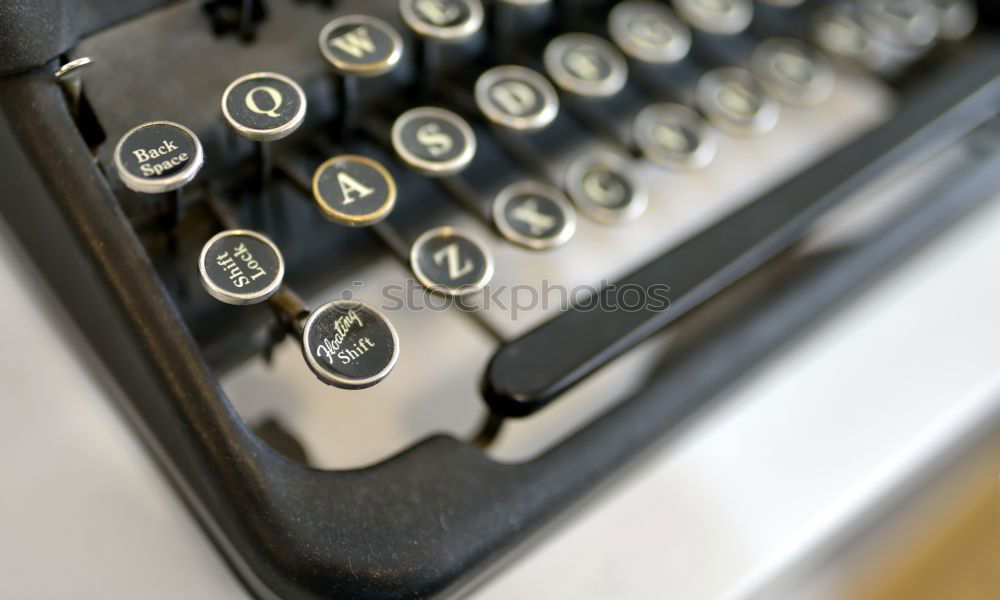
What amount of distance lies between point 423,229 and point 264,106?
0.28m

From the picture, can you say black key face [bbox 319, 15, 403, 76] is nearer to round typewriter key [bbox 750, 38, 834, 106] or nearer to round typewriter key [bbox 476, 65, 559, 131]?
round typewriter key [bbox 476, 65, 559, 131]

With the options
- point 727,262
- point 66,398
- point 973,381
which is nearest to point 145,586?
point 66,398

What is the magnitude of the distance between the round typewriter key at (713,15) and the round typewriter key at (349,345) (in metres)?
0.53

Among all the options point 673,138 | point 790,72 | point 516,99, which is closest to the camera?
point 516,99

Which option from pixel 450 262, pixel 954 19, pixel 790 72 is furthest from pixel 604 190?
pixel 954 19

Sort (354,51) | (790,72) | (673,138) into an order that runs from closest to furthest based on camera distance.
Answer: (354,51), (673,138), (790,72)

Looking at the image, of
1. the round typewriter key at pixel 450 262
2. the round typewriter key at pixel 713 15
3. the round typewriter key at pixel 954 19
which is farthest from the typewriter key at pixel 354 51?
the round typewriter key at pixel 954 19

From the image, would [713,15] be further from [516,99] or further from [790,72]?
[516,99]

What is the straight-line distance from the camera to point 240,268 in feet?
1.95

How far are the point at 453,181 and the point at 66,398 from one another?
365mm

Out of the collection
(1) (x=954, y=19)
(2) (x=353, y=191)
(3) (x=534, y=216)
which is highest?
(2) (x=353, y=191)

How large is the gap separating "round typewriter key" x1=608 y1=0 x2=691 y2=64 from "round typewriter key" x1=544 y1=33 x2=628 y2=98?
0.02 meters

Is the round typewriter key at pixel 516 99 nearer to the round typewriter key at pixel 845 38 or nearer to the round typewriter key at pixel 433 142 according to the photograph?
the round typewriter key at pixel 433 142

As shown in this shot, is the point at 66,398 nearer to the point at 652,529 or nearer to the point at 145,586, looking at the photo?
the point at 145,586
